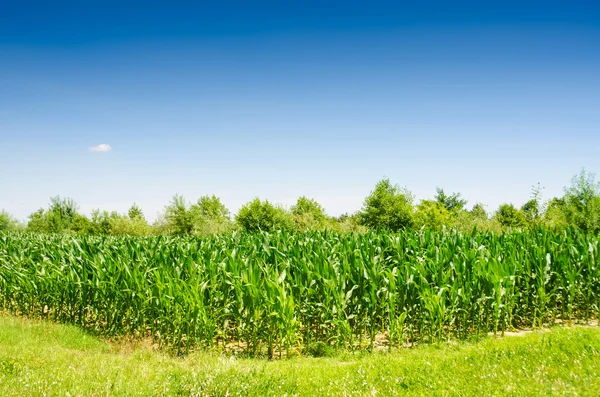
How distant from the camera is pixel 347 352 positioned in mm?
7672

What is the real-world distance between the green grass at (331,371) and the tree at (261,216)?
30.7m

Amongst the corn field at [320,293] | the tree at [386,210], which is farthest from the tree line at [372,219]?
the corn field at [320,293]

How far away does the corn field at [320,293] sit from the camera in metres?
7.72

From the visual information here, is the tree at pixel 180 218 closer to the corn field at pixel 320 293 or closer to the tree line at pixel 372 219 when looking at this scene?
the tree line at pixel 372 219

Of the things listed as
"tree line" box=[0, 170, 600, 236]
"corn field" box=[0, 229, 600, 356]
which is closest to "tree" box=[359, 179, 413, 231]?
"tree line" box=[0, 170, 600, 236]

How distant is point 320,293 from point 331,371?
192 cm

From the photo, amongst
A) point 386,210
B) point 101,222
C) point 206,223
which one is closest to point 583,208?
point 386,210

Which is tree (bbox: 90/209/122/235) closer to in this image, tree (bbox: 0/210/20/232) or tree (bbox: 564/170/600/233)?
tree (bbox: 0/210/20/232)

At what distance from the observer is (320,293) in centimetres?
816

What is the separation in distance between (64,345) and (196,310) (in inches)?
131

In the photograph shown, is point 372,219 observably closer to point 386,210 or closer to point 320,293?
point 386,210

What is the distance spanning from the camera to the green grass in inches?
224

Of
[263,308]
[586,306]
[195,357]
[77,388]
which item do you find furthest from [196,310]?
[586,306]

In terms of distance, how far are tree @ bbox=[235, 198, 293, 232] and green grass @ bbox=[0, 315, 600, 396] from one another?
30741 mm
